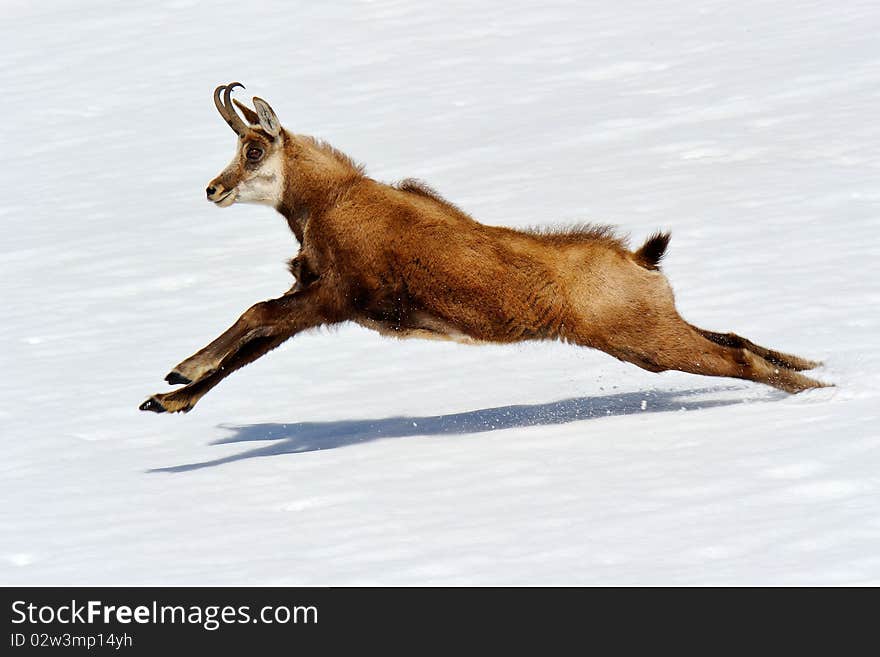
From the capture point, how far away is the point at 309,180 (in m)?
8.81

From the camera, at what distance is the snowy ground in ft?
Result: 20.2

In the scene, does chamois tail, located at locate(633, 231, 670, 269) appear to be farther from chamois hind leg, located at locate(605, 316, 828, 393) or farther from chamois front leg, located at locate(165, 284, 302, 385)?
chamois front leg, located at locate(165, 284, 302, 385)

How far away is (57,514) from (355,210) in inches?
101

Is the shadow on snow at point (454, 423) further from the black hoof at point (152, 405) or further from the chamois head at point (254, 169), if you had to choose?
the chamois head at point (254, 169)

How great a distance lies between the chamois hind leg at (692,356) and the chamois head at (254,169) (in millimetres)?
2377

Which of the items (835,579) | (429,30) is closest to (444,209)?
(835,579)

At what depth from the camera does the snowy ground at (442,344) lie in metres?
6.17

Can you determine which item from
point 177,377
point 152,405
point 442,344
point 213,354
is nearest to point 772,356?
point 442,344

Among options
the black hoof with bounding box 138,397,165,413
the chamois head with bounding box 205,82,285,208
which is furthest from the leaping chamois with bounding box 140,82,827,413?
the chamois head with bounding box 205,82,285,208

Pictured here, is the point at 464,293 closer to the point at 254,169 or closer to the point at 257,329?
the point at 257,329

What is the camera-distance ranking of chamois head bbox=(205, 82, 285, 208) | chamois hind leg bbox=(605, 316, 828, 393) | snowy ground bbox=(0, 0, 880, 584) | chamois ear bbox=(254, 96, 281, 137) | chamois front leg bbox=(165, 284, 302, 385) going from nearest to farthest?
snowy ground bbox=(0, 0, 880, 584)
chamois hind leg bbox=(605, 316, 828, 393)
chamois front leg bbox=(165, 284, 302, 385)
chamois ear bbox=(254, 96, 281, 137)
chamois head bbox=(205, 82, 285, 208)

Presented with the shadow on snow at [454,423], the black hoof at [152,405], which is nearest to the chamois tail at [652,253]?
the shadow on snow at [454,423]

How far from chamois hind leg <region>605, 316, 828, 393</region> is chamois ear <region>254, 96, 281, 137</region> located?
253 centimetres

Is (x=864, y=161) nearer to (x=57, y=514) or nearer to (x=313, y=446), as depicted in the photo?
(x=313, y=446)
